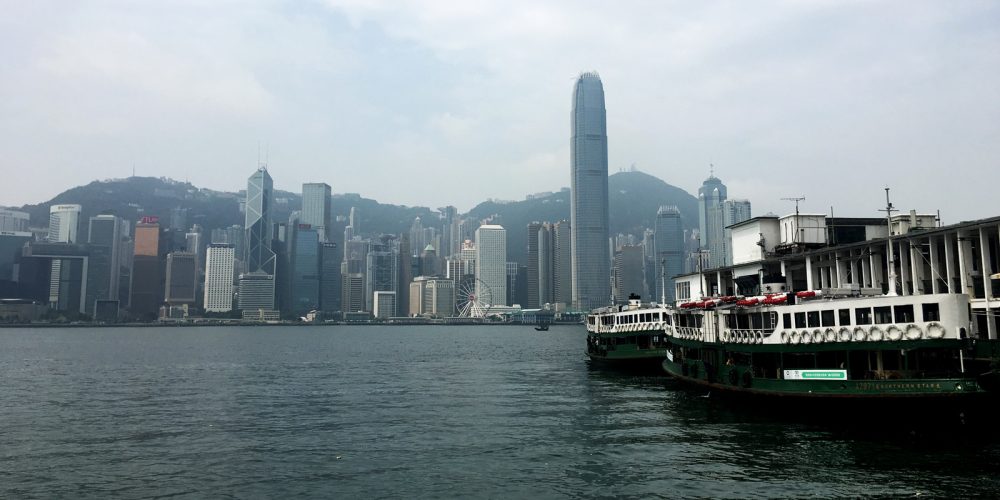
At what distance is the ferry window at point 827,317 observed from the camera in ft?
113

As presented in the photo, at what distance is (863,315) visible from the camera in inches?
1297

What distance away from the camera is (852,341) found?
32.7m

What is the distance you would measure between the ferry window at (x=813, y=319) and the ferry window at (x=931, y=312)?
5.35 metres

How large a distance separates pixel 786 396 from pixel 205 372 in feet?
205

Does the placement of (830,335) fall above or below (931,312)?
below

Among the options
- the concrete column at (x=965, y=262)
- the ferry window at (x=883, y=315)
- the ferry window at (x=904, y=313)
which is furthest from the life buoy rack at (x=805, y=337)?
the concrete column at (x=965, y=262)

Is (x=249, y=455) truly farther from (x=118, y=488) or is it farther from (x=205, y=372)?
(x=205, y=372)

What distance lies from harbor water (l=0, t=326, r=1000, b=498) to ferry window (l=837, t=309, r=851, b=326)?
4856 millimetres

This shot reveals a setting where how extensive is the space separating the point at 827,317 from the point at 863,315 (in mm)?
1932

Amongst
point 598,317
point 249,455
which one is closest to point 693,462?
point 249,455

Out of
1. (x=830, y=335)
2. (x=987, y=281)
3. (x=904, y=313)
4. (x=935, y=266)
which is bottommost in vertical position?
(x=830, y=335)

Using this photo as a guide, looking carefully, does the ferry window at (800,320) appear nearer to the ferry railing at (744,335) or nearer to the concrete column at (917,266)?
the ferry railing at (744,335)

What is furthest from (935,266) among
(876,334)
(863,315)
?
(876,334)

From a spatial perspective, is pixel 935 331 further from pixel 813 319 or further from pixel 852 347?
pixel 813 319
